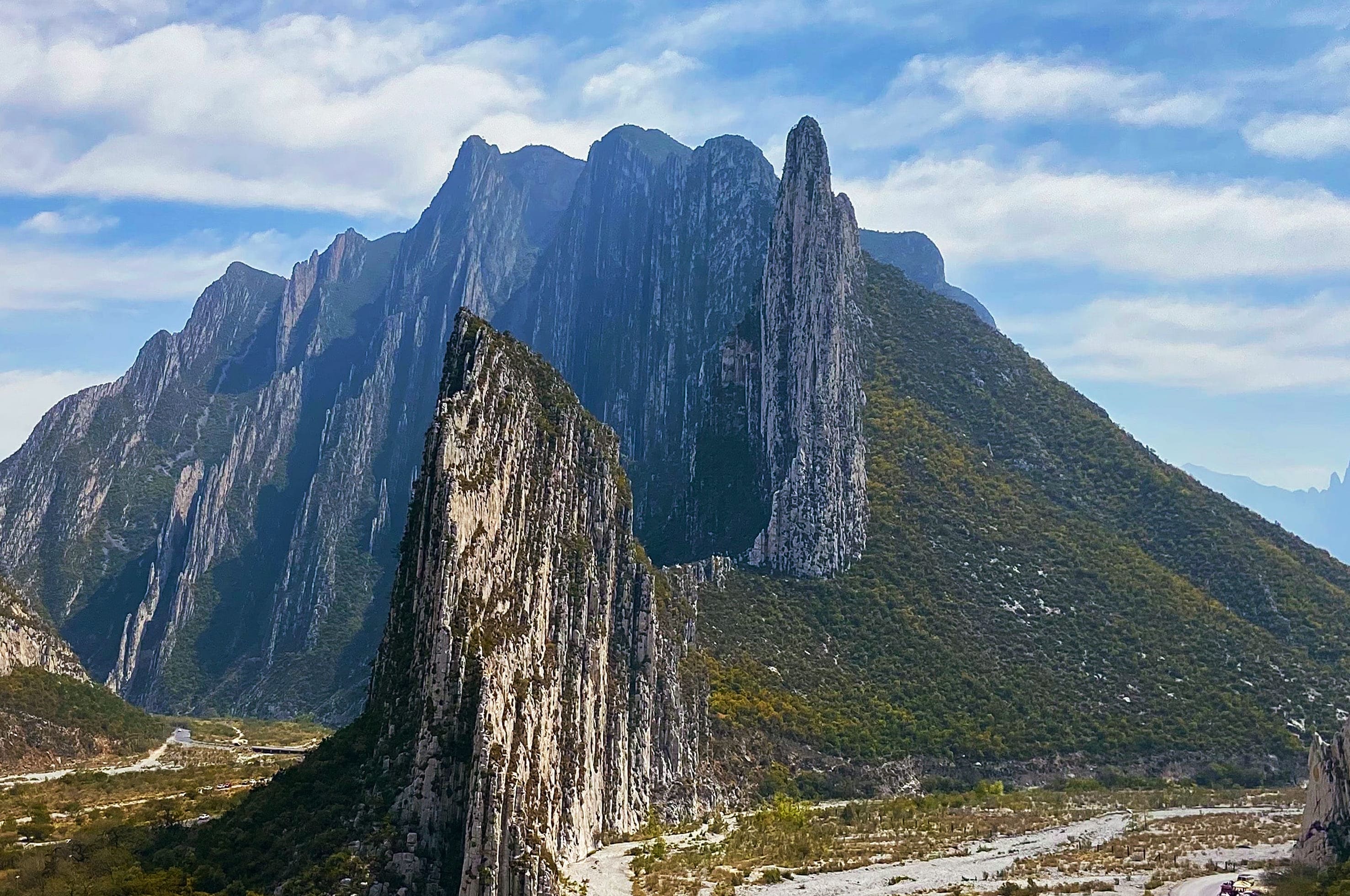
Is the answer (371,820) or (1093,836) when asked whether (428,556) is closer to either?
(371,820)

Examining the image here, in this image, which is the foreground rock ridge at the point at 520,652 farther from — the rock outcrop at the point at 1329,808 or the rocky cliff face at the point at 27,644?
the rocky cliff face at the point at 27,644

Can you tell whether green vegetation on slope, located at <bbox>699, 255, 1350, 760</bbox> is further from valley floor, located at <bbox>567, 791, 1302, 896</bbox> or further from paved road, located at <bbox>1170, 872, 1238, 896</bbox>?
paved road, located at <bbox>1170, 872, 1238, 896</bbox>

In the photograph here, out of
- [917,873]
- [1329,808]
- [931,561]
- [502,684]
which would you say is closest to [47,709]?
[502,684]

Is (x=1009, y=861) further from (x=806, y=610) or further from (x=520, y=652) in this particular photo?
(x=806, y=610)

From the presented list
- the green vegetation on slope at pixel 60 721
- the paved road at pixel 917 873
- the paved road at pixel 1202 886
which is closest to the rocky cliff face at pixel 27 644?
the green vegetation on slope at pixel 60 721

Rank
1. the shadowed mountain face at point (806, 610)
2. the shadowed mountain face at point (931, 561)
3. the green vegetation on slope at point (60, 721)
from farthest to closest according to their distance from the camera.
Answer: the green vegetation on slope at point (60, 721) < the shadowed mountain face at point (931, 561) < the shadowed mountain face at point (806, 610)

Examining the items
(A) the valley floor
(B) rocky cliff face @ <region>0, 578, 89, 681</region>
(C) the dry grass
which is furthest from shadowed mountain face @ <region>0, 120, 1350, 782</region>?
(B) rocky cliff face @ <region>0, 578, 89, 681</region>
